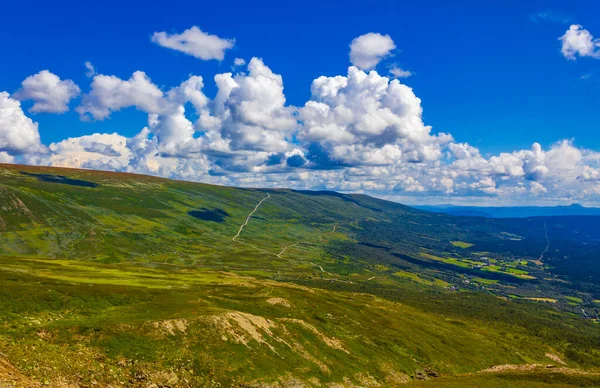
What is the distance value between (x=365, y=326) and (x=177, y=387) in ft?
298

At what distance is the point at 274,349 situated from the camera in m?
89.8

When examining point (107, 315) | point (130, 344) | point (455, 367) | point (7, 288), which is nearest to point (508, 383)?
point (455, 367)

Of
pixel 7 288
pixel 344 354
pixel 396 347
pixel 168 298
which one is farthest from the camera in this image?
pixel 396 347

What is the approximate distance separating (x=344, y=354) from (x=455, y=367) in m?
48.5

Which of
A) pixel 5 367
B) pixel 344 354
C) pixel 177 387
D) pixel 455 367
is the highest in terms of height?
pixel 5 367

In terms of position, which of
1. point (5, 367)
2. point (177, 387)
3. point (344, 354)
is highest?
point (5, 367)

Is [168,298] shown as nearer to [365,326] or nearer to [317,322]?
[317,322]

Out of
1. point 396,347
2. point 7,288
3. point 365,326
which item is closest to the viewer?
point 7,288

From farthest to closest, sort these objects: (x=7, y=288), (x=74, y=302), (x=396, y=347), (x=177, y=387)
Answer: (x=396, y=347) → (x=74, y=302) → (x=7, y=288) → (x=177, y=387)

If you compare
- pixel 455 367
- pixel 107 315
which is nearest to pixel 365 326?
pixel 455 367

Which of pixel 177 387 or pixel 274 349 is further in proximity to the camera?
pixel 274 349

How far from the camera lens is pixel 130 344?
71000 mm

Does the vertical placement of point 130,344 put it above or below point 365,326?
above

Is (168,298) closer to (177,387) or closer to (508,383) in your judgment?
(177,387)
